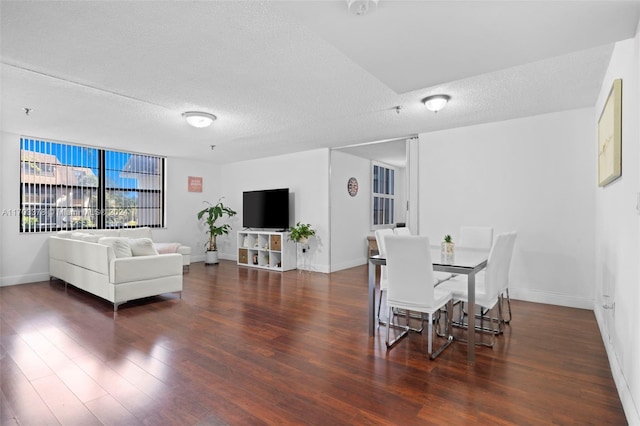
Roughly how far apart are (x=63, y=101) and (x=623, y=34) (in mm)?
5076

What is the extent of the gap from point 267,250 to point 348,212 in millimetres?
1901

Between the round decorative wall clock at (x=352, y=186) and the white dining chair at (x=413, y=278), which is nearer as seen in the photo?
the white dining chair at (x=413, y=278)

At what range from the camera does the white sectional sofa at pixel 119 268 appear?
4.10 meters

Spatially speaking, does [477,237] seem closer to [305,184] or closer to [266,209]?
[305,184]

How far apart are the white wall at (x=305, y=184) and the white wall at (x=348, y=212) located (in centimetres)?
17

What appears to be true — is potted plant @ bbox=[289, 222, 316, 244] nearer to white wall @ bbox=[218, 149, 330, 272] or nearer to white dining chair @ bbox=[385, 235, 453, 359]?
white wall @ bbox=[218, 149, 330, 272]

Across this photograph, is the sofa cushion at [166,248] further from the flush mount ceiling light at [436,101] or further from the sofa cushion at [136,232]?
the flush mount ceiling light at [436,101]

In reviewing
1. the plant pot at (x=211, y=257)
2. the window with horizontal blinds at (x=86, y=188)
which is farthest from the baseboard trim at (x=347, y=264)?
the window with horizontal blinds at (x=86, y=188)

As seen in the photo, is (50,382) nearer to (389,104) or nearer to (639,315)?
(639,315)

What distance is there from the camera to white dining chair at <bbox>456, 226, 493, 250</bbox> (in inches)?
162

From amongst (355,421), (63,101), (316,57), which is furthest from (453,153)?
(63,101)

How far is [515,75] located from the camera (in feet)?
10.1

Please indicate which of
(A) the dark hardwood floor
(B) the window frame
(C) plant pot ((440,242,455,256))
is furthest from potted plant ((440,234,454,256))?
(B) the window frame

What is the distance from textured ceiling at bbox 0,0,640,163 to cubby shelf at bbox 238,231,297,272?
2.54 metres
